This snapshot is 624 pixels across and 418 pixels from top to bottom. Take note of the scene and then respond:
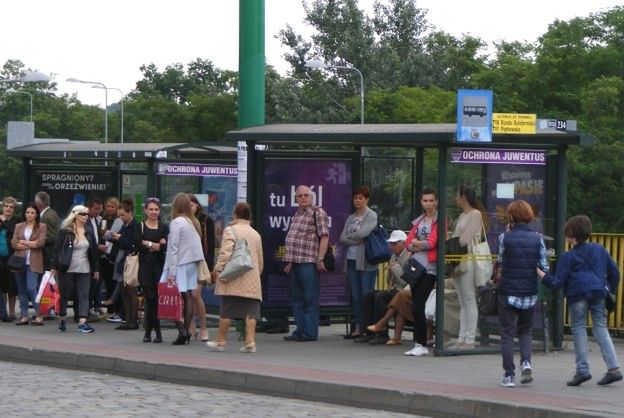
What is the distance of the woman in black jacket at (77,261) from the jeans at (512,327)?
7206 millimetres

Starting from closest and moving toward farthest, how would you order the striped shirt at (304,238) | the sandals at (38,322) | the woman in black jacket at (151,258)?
the striped shirt at (304,238)
the woman in black jacket at (151,258)
the sandals at (38,322)

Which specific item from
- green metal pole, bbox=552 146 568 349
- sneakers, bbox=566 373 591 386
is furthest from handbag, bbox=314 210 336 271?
sneakers, bbox=566 373 591 386

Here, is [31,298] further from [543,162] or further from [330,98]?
[330,98]

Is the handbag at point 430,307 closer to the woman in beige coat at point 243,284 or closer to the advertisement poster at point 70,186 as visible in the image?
the woman in beige coat at point 243,284

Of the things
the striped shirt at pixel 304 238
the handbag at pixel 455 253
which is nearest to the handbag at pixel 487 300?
the handbag at pixel 455 253

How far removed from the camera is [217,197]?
750 inches

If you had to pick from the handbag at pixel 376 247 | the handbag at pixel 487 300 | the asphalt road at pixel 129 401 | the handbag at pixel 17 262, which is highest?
the handbag at pixel 376 247

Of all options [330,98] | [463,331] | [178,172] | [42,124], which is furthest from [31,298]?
[42,124]

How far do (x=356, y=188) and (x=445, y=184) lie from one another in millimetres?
2289

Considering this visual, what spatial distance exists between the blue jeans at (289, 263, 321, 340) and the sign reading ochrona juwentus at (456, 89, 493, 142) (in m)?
3.02

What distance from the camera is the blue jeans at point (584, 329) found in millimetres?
12703

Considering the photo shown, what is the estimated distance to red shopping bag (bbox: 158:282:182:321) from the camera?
16.4 m

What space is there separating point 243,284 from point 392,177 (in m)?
3.61

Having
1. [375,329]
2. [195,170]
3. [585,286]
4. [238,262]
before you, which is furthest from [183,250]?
[585,286]
